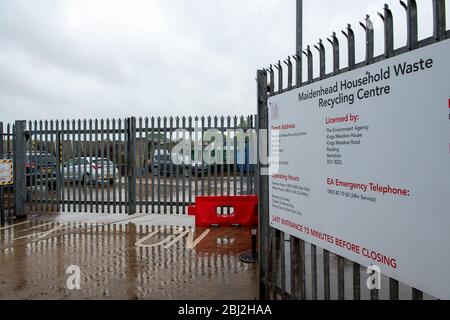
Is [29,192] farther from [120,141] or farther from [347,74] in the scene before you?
[347,74]

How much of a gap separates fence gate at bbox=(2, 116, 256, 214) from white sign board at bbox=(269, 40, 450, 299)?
20.9ft

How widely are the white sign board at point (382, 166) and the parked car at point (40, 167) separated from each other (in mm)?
Result: 9821

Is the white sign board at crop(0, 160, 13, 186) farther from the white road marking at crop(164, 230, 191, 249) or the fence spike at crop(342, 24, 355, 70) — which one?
the fence spike at crop(342, 24, 355, 70)

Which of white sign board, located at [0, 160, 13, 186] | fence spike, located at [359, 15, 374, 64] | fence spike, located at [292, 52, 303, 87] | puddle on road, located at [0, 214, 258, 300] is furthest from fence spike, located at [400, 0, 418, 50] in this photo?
white sign board, located at [0, 160, 13, 186]

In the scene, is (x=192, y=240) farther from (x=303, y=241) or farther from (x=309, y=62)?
(x=309, y=62)

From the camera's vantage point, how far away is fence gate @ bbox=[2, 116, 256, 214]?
33.7 ft

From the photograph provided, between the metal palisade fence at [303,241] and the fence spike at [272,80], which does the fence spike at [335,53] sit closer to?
the metal palisade fence at [303,241]

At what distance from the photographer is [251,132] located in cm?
992

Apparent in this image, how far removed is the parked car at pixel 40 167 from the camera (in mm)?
11688

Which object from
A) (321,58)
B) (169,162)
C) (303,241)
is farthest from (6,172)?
(321,58)

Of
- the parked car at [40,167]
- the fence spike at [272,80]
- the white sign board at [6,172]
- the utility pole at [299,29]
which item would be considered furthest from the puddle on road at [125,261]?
the utility pole at [299,29]
